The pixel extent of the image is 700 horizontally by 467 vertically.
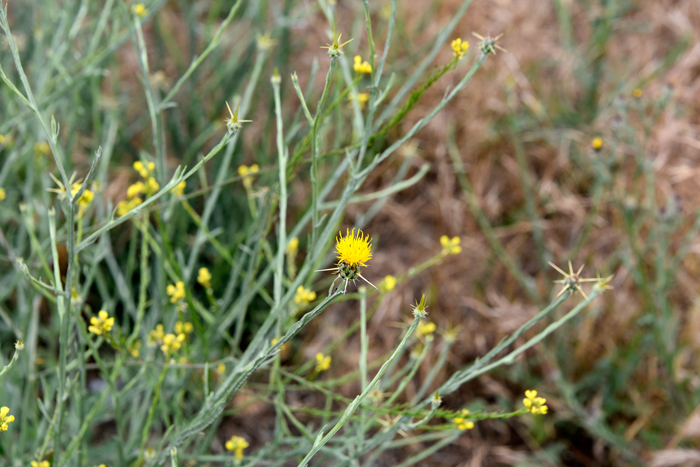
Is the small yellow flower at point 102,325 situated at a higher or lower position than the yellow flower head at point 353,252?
lower

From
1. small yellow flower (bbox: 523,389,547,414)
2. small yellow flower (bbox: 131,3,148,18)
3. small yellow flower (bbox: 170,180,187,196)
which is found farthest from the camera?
small yellow flower (bbox: 131,3,148,18)

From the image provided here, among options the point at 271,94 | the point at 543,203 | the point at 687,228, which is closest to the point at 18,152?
the point at 271,94

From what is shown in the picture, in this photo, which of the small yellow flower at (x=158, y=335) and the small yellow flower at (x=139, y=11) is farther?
the small yellow flower at (x=139, y=11)

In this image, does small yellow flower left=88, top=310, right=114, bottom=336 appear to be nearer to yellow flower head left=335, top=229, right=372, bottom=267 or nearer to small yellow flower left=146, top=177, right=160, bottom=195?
small yellow flower left=146, top=177, right=160, bottom=195

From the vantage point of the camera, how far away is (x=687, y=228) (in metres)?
2.45

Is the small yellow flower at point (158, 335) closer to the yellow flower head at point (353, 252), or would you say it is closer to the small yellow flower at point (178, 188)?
the small yellow flower at point (178, 188)

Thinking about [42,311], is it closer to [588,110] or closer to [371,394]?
[371,394]

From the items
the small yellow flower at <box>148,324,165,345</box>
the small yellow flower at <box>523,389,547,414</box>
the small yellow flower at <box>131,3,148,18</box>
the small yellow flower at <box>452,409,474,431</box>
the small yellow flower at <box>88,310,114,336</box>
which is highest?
the small yellow flower at <box>131,3,148,18</box>

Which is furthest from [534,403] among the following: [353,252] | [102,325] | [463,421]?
[102,325]

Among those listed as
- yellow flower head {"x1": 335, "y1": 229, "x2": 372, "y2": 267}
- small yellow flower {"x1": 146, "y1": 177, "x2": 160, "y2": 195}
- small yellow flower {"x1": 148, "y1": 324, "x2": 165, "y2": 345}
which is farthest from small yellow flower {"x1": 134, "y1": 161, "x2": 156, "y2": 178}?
yellow flower head {"x1": 335, "y1": 229, "x2": 372, "y2": 267}

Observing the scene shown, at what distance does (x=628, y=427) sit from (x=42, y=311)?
218 centimetres

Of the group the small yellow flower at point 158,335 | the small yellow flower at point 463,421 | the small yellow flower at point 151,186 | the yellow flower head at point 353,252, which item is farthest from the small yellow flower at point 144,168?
the small yellow flower at point 463,421

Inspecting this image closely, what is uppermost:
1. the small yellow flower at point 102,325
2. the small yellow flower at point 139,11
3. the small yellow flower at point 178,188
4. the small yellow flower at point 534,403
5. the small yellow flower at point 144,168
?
the small yellow flower at point 139,11

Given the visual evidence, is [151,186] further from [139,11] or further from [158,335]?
[139,11]
